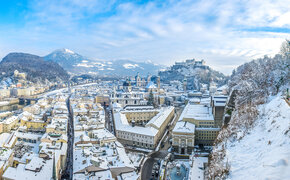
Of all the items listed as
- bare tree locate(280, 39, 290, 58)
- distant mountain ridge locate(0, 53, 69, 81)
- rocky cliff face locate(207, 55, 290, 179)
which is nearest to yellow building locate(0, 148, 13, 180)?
rocky cliff face locate(207, 55, 290, 179)

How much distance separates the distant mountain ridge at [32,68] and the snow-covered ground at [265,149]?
135m

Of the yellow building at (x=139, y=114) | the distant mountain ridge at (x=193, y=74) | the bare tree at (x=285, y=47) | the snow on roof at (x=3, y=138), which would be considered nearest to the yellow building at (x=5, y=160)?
the snow on roof at (x=3, y=138)

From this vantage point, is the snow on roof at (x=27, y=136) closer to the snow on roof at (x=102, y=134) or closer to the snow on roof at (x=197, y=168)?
the snow on roof at (x=102, y=134)

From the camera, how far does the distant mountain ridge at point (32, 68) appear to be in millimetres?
133750

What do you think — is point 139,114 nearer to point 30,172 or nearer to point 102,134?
point 102,134

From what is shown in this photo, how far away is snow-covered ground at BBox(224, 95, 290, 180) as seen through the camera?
401 inches

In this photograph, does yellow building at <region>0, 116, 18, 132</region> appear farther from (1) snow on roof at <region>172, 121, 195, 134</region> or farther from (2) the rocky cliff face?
(2) the rocky cliff face

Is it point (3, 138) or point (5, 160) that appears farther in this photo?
point (3, 138)

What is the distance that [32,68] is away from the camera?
158500mm

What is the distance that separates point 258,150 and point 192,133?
18053 mm

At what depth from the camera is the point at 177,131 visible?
104 ft

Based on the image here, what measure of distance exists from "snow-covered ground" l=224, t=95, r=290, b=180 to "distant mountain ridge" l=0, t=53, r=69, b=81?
134764mm

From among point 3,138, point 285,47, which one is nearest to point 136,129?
point 3,138

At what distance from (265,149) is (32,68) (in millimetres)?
177058
